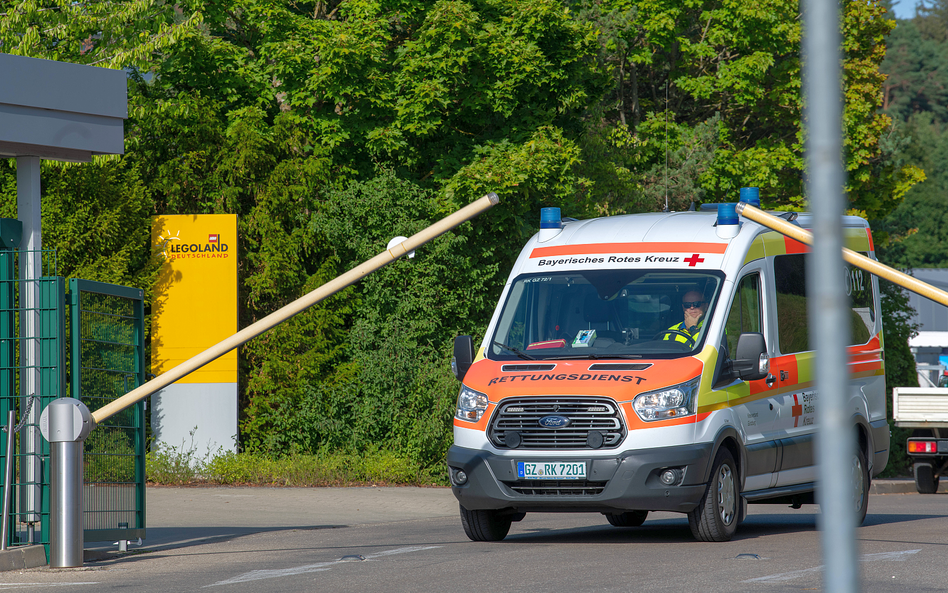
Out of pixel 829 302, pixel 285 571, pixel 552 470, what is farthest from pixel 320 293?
pixel 829 302

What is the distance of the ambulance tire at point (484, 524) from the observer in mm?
10375

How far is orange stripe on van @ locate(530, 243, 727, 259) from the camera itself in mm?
10539

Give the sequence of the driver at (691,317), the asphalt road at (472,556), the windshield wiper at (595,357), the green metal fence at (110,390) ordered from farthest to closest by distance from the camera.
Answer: the driver at (691,317) < the windshield wiper at (595,357) < the green metal fence at (110,390) < the asphalt road at (472,556)

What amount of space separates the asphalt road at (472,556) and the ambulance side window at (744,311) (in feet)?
5.45

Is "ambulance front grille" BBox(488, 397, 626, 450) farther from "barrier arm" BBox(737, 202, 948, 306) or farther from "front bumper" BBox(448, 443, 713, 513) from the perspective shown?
"barrier arm" BBox(737, 202, 948, 306)

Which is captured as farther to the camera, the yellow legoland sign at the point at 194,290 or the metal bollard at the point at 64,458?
the yellow legoland sign at the point at 194,290

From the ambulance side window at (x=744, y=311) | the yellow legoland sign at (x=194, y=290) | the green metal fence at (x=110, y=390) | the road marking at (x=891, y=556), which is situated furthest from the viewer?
the yellow legoland sign at (x=194, y=290)

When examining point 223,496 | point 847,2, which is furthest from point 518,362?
point 847,2

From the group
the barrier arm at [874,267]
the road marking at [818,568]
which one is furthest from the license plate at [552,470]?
the barrier arm at [874,267]

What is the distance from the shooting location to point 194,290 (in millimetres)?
18750

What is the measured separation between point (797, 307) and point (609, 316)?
2.14 metres

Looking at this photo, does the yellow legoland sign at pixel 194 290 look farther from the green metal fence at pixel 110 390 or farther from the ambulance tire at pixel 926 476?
the ambulance tire at pixel 926 476

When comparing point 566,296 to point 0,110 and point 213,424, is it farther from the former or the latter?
point 213,424

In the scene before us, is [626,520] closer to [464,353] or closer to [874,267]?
[464,353]
